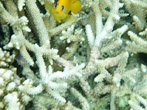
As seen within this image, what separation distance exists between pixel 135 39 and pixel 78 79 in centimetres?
Result: 85

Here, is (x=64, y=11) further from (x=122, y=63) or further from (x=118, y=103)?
(x=118, y=103)

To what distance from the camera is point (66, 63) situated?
6.55 ft

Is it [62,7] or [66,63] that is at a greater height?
[62,7]

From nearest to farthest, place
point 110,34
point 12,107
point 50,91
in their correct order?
point 12,107 → point 50,91 → point 110,34

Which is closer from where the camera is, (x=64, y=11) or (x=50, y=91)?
(x=50, y=91)

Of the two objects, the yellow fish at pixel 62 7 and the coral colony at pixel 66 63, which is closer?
the coral colony at pixel 66 63

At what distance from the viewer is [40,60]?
1809mm

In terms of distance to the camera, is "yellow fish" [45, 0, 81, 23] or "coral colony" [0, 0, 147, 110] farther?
"yellow fish" [45, 0, 81, 23]

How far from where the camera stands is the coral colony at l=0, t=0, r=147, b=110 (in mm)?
1685

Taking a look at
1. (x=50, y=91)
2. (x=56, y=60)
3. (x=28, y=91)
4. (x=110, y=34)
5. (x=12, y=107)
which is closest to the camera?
(x=12, y=107)

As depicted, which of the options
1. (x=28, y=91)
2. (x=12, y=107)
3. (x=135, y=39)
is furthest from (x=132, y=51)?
(x=12, y=107)

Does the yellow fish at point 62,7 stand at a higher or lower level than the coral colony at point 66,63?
higher

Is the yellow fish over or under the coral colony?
over

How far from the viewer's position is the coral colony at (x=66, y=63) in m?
1.68
